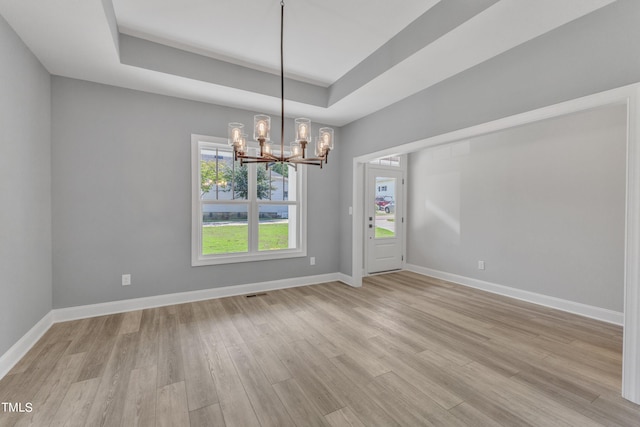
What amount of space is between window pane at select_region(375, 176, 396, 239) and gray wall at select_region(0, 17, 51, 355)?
4.79 meters

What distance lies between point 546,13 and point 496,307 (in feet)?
10.7

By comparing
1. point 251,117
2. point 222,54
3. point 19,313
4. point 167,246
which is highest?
point 222,54

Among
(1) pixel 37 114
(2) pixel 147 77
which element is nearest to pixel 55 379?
(1) pixel 37 114

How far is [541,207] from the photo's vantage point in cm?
380

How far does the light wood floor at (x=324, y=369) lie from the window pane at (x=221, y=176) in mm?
1629

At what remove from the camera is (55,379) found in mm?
2076

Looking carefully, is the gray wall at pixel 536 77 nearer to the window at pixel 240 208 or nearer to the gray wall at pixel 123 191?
the window at pixel 240 208

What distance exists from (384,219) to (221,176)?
10.6 ft

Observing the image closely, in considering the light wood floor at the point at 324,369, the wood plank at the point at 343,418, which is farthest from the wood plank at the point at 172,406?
the wood plank at the point at 343,418

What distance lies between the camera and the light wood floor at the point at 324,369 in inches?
68.9

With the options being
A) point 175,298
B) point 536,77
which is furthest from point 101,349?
point 536,77

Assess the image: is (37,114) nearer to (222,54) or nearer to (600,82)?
(222,54)

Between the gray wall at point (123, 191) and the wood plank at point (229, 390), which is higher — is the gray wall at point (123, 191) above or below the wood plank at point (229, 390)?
above

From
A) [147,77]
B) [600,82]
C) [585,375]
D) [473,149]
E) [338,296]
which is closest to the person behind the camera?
[600,82]
